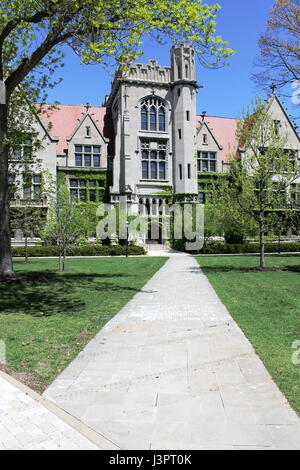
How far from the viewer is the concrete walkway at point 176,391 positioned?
139 inches

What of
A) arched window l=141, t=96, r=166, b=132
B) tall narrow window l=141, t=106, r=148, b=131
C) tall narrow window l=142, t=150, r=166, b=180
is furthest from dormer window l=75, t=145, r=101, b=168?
arched window l=141, t=96, r=166, b=132

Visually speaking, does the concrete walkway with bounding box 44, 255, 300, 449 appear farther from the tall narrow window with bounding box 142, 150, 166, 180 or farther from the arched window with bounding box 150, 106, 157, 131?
the arched window with bounding box 150, 106, 157, 131

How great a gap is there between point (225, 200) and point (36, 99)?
1037cm

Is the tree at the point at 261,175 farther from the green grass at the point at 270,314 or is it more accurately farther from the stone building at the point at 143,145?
the stone building at the point at 143,145

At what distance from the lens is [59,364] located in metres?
5.61

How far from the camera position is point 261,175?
1986cm

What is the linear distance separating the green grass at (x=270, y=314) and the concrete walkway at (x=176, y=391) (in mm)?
196

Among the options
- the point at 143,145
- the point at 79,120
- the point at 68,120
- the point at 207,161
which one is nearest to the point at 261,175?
the point at 143,145

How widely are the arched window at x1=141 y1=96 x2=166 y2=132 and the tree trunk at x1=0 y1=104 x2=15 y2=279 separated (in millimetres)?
33540

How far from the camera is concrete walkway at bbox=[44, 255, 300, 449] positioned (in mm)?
3541

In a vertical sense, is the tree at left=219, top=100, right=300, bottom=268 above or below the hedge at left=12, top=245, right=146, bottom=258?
above

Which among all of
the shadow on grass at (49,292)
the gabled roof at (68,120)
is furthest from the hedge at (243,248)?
the gabled roof at (68,120)

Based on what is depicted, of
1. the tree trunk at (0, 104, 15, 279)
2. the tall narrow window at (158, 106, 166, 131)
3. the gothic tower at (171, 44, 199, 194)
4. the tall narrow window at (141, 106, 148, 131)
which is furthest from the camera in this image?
the tall narrow window at (158, 106, 166, 131)
